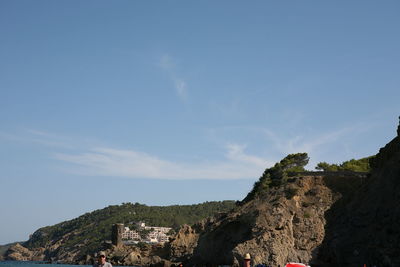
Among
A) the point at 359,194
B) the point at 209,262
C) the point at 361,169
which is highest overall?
the point at 361,169

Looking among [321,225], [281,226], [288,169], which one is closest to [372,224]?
[281,226]

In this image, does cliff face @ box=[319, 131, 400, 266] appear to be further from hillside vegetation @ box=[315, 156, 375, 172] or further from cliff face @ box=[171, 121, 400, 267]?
hillside vegetation @ box=[315, 156, 375, 172]

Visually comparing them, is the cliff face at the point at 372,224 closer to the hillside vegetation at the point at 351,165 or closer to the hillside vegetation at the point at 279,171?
the hillside vegetation at the point at 351,165

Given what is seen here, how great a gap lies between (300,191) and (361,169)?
18690 millimetres

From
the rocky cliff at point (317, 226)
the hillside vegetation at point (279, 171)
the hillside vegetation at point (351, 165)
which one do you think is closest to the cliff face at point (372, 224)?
the rocky cliff at point (317, 226)

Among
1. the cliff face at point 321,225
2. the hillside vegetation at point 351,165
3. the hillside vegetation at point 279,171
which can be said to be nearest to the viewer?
the cliff face at point 321,225

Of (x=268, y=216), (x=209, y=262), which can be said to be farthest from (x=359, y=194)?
(x=209, y=262)

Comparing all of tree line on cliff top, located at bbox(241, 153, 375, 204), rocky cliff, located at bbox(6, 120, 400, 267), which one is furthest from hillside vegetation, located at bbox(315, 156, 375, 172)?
rocky cliff, located at bbox(6, 120, 400, 267)

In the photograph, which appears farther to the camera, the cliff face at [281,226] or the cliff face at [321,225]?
the cliff face at [281,226]

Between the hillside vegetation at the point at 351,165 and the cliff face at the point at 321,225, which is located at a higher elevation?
the hillside vegetation at the point at 351,165

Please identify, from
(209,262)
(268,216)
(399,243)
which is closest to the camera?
(399,243)

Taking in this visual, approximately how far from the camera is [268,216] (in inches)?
2896

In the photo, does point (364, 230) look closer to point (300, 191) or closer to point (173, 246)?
point (300, 191)

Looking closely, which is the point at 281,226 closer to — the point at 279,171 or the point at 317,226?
the point at 317,226
